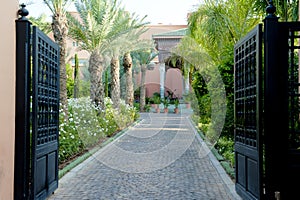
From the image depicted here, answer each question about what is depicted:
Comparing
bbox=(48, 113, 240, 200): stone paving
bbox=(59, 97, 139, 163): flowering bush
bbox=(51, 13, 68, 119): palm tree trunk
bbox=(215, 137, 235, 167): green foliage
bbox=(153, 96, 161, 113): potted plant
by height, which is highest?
bbox=(51, 13, 68, 119): palm tree trunk

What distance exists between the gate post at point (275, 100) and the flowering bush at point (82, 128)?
668 centimetres

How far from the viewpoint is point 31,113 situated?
239 inches

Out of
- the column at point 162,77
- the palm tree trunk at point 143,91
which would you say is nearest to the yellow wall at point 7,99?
the palm tree trunk at point 143,91

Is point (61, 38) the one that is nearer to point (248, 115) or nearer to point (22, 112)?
point (22, 112)

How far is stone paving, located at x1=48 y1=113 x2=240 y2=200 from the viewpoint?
24.1 ft

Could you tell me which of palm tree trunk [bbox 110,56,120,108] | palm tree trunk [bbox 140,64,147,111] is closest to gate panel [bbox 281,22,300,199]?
palm tree trunk [bbox 110,56,120,108]

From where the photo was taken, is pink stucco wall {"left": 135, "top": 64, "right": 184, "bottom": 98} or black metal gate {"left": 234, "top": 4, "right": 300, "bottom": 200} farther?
pink stucco wall {"left": 135, "top": 64, "right": 184, "bottom": 98}

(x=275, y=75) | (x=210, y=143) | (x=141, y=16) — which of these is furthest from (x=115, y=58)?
(x=275, y=75)

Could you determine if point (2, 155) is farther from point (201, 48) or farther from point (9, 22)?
point (201, 48)

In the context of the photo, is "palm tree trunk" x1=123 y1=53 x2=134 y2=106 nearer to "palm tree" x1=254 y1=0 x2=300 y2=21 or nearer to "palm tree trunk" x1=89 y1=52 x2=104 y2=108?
"palm tree trunk" x1=89 y1=52 x2=104 y2=108

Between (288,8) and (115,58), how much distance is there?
12.3 metres

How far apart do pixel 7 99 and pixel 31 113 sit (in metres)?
0.60

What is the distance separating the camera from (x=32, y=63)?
233 inches

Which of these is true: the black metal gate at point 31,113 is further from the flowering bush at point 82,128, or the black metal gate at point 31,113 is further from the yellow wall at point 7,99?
the flowering bush at point 82,128
